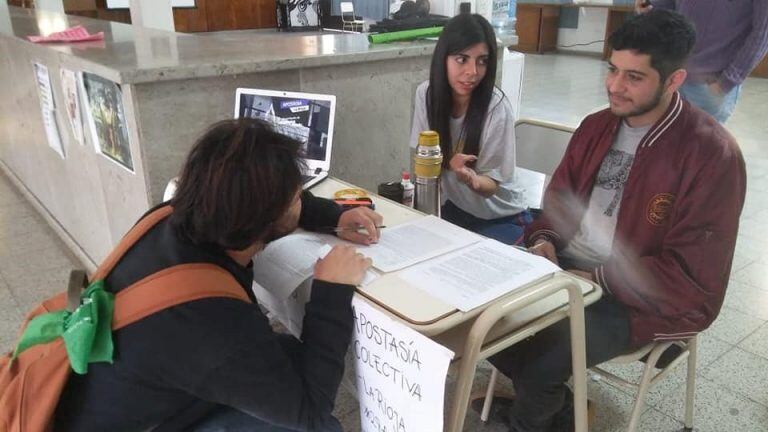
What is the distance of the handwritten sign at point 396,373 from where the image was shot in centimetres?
87

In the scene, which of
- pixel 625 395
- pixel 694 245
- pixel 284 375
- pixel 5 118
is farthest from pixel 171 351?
pixel 5 118

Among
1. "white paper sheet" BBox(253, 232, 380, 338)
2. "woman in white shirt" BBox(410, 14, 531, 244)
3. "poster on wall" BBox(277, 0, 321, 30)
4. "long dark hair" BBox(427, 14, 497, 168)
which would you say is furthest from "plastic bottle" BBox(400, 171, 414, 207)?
"poster on wall" BBox(277, 0, 321, 30)

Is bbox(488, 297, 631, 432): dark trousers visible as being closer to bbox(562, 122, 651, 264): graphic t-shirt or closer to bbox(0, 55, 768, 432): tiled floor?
bbox(562, 122, 651, 264): graphic t-shirt

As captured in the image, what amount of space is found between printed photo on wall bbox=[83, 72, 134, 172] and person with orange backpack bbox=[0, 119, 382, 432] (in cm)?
94

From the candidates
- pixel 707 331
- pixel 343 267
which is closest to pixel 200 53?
pixel 343 267

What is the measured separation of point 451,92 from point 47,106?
1.76m

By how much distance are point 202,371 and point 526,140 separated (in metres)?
1.54

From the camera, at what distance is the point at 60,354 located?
882mm

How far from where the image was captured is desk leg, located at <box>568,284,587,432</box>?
1.04m

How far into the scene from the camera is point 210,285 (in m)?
0.88

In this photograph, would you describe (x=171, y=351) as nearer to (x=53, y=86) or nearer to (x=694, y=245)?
(x=694, y=245)

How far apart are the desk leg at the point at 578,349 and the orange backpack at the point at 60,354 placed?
1.91 ft

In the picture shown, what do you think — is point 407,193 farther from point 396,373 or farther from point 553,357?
point 396,373

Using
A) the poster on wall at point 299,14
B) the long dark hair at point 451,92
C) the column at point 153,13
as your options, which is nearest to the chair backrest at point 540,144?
the long dark hair at point 451,92
